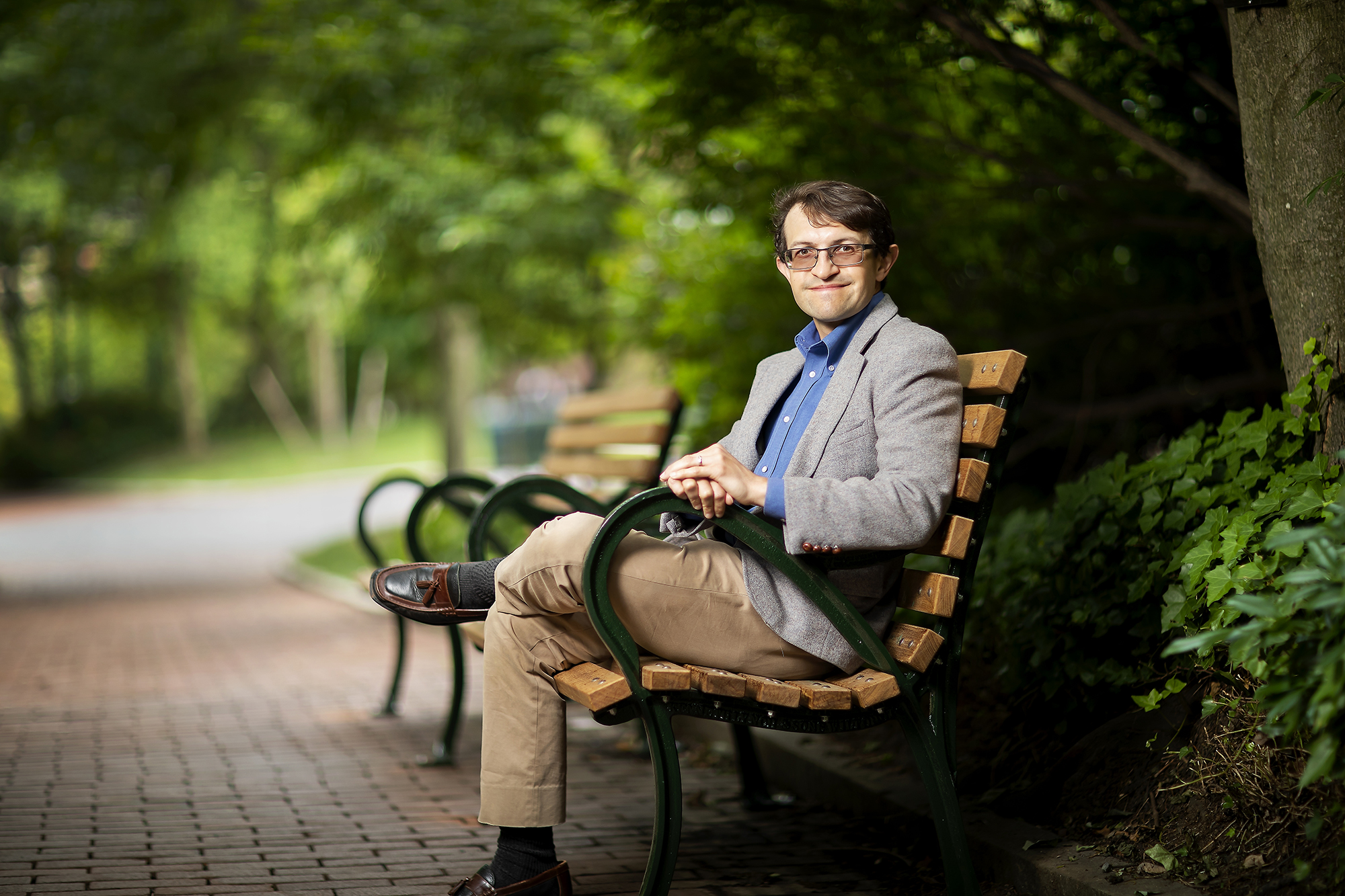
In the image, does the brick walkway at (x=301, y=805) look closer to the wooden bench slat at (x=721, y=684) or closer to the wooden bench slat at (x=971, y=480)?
the wooden bench slat at (x=721, y=684)

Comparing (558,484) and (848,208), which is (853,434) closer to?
(848,208)

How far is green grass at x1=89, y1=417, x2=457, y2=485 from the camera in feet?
98.8

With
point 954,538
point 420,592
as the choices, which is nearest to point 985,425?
point 954,538

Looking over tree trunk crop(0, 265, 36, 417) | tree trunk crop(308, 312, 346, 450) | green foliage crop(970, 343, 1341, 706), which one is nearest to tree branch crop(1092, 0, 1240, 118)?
green foliage crop(970, 343, 1341, 706)

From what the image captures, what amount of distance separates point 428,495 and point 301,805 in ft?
4.16

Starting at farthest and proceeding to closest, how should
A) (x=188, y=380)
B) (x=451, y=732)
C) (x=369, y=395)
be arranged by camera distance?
(x=369, y=395) < (x=188, y=380) < (x=451, y=732)

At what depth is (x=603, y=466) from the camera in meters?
5.04

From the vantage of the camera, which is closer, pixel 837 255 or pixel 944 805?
pixel 944 805

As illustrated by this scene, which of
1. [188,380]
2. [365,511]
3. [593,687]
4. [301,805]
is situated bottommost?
[301,805]

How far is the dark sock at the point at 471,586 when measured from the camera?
2943mm

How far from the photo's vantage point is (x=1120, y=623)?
3174 millimetres

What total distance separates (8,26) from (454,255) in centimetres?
363

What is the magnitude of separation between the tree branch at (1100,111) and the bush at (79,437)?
32.0 metres

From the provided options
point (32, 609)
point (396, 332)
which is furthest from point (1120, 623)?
point (396, 332)
